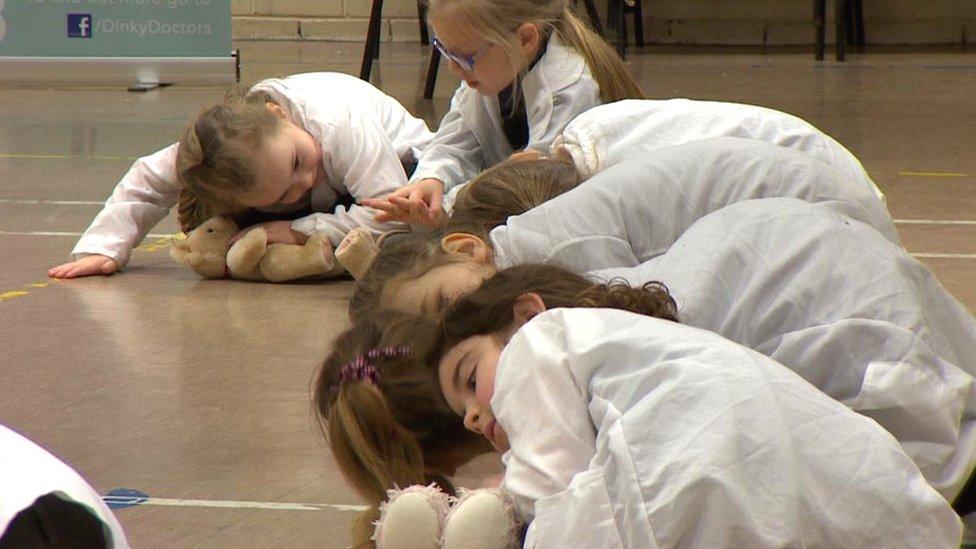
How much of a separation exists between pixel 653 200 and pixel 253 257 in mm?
1393

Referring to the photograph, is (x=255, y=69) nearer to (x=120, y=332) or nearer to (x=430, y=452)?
(x=120, y=332)

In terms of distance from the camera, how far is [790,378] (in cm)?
150

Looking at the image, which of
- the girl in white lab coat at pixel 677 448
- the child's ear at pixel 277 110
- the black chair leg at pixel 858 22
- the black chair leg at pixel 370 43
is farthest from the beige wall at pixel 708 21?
the girl in white lab coat at pixel 677 448

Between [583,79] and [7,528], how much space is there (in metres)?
2.44

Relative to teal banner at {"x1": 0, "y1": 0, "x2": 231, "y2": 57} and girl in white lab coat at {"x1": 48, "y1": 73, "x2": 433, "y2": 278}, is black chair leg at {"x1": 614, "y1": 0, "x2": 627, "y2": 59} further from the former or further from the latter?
girl in white lab coat at {"x1": 48, "y1": 73, "x2": 433, "y2": 278}

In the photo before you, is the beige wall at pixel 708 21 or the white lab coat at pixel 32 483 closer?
the white lab coat at pixel 32 483

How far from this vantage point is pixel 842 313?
1.74 meters

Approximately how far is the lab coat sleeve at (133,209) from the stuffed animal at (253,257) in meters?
0.14

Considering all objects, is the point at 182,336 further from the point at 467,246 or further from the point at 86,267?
the point at 467,246

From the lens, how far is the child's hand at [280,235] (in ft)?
10.9

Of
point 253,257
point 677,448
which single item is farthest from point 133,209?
point 677,448

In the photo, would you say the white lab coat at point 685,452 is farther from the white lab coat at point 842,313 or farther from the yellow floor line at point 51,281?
the yellow floor line at point 51,281

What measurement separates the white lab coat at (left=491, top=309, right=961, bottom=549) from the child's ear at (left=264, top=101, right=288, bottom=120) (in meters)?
1.95

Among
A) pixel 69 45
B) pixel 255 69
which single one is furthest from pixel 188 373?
pixel 255 69
